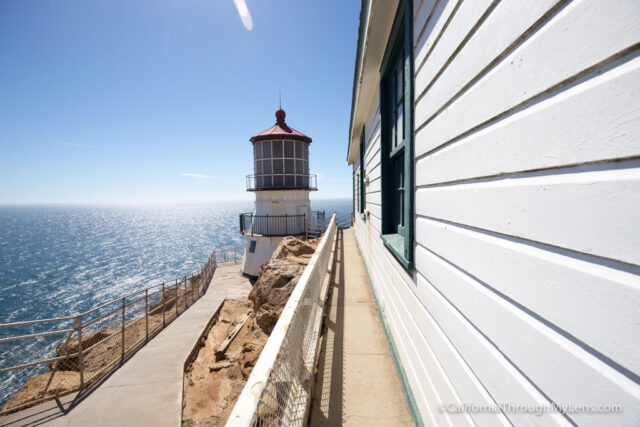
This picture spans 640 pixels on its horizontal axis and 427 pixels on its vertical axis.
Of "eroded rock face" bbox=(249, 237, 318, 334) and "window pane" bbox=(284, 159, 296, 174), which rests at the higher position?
"window pane" bbox=(284, 159, 296, 174)

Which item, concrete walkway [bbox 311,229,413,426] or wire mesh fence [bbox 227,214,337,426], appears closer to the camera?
wire mesh fence [bbox 227,214,337,426]

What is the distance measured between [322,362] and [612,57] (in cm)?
338

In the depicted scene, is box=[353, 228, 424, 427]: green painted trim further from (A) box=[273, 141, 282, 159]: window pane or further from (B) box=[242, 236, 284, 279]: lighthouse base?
(A) box=[273, 141, 282, 159]: window pane

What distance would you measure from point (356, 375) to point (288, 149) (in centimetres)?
1563

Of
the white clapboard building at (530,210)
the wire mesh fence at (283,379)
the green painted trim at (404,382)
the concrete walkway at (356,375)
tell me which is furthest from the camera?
the concrete walkway at (356,375)

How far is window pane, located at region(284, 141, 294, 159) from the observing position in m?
17.0

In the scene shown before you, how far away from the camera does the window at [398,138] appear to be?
2289 millimetres

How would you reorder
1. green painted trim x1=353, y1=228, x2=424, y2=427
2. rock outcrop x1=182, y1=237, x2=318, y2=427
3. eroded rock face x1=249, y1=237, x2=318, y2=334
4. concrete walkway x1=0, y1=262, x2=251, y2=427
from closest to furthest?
green painted trim x1=353, y1=228, x2=424, y2=427, concrete walkway x1=0, y1=262, x2=251, y2=427, rock outcrop x1=182, y1=237, x2=318, y2=427, eroded rock face x1=249, y1=237, x2=318, y2=334

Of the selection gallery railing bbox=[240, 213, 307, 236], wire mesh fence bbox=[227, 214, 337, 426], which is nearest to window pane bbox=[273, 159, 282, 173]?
gallery railing bbox=[240, 213, 307, 236]

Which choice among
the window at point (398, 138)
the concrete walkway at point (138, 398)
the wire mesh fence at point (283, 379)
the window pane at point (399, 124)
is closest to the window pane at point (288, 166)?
the concrete walkway at point (138, 398)

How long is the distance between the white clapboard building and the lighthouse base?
15.4 metres

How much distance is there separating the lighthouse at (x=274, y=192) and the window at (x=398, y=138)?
1344 cm

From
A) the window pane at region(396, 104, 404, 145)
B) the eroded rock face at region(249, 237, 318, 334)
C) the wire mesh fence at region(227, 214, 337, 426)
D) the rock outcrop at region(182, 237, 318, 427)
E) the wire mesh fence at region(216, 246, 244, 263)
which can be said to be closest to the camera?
the wire mesh fence at region(227, 214, 337, 426)

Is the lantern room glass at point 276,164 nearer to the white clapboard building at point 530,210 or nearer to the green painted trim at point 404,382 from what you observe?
the green painted trim at point 404,382
